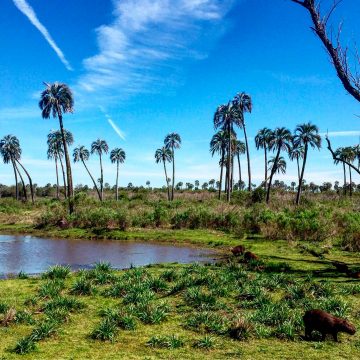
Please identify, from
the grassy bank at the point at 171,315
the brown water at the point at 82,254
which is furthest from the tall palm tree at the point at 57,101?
the grassy bank at the point at 171,315

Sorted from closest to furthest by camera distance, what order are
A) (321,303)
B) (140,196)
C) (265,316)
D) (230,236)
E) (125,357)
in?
(125,357) → (265,316) → (321,303) → (230,236) → (140,196)

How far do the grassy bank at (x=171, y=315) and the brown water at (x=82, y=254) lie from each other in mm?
4724

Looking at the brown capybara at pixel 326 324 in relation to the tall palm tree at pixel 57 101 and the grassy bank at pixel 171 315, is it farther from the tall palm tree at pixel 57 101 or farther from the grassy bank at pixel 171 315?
the tall palm tree at pixel 57 101

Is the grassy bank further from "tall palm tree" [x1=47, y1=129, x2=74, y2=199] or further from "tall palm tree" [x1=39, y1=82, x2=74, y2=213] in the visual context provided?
"tall palm tree" [x1=47, y1=129, x2=74, y2=199]

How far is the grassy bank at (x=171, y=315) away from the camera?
26.5ft

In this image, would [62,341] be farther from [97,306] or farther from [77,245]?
[77,245]

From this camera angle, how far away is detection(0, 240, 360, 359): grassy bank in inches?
318

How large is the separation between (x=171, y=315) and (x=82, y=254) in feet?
43.9

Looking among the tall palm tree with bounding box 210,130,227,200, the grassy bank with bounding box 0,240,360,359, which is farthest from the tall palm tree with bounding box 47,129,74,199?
the grassy bank with bounding box 0,240,360,359

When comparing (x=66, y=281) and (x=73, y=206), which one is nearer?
(x=66, y=281)

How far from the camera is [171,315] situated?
10.3 m

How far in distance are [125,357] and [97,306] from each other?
350 cm

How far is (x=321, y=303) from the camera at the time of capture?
1061 centimetres

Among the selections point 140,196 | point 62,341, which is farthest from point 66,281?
point 140,196
